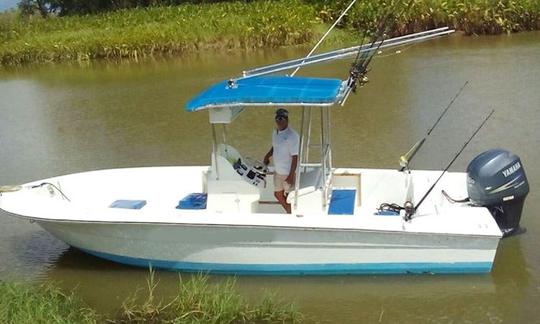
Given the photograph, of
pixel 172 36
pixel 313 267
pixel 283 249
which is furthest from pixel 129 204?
pixel 172 36

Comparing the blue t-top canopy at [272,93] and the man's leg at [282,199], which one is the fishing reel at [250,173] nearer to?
the man's leg at [282,199]

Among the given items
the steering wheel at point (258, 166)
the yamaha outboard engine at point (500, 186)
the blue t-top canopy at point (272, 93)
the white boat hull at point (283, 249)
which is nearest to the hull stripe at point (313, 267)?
the white boat hull at point (283, 249)

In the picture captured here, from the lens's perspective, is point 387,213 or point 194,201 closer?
point 387,213

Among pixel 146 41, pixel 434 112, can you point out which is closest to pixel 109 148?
pixel 434 112

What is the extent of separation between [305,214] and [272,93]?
3.68ft

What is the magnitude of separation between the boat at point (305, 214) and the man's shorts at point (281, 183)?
7 centimetres

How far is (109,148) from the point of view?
12.2 m

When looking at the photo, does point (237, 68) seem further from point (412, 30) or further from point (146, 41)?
point (412, 30)

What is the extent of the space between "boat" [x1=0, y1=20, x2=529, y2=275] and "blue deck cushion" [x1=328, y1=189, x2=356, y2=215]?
10 millimetres

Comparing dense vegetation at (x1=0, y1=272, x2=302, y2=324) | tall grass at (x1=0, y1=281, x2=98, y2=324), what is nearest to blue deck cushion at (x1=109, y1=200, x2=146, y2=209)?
tall grass at (x1=0, y1=281, x2=98, y2=324)

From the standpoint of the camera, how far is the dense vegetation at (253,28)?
22.5 m

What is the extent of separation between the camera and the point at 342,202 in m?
7.02

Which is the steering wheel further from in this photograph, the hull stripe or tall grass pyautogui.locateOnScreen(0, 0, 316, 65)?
tall grass pyautogui.locateOnScreen(0, 0, 316, 65)

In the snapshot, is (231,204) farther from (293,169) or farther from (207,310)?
(207,310)
